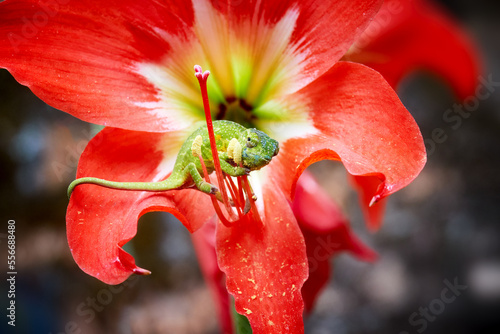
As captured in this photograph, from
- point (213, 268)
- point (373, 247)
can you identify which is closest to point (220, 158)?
point (213, 268)

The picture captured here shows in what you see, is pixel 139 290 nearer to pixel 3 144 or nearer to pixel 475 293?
pixel 3 144

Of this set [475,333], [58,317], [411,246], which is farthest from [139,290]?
[475,333]

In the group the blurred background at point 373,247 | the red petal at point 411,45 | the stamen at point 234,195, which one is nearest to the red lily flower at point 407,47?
the red petal at point 411,45

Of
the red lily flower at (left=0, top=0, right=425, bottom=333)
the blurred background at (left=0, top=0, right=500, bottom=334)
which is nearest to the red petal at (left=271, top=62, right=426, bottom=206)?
the red lily flower at (left=0, top=0, right=425, bottom=333)

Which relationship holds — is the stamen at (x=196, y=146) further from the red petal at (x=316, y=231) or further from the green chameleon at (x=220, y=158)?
the red petal at (x=316, y=231)

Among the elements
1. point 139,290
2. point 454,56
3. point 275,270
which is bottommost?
point 139,290

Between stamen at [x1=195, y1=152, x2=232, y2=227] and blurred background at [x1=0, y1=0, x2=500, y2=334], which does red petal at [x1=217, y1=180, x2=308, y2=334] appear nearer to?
stamen at [x1=195, y1=152, x2=232, y2=227]

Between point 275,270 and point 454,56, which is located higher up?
point 454,56
